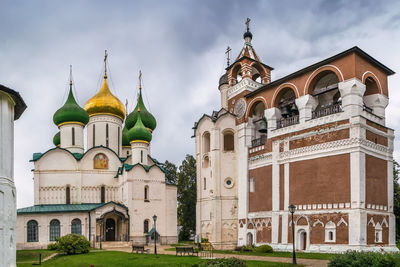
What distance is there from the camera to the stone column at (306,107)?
23.7 m

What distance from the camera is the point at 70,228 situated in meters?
29.2

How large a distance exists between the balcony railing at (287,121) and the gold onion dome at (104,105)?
57.3 feet

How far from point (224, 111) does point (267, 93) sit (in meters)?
4.68

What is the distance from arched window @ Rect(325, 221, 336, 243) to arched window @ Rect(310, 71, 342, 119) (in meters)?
6.53

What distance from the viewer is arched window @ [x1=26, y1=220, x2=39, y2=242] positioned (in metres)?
28.4

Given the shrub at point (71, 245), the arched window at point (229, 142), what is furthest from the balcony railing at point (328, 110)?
the shrub at point (71, 245)

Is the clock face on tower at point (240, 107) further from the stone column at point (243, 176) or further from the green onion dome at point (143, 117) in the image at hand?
the green onion dome at point (143, 117)

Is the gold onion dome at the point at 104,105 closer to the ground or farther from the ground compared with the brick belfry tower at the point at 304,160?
farther from the ground

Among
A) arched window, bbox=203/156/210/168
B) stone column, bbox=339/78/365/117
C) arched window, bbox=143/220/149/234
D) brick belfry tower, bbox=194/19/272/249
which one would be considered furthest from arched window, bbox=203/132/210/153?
stone column, bbox=339/78/365/117

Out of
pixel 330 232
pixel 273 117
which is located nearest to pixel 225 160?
pixel 273 117

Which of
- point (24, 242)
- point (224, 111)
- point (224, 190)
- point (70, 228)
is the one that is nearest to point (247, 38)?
point (224, 111)

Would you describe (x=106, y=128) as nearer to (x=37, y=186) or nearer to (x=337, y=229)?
(x=37, y=186)

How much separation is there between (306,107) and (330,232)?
7.86 metres

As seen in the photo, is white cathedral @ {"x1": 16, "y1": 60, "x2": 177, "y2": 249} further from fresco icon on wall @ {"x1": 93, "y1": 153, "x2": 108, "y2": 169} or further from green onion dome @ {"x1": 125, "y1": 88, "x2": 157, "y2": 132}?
green onion dome @ {"x1": 125, "y1": 88, "x2": 157, "y2": 132}
